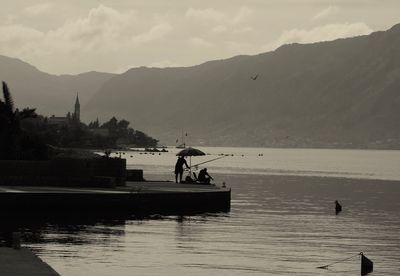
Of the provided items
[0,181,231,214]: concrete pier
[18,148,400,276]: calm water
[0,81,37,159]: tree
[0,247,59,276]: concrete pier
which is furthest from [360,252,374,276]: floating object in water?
[0,81,37,159]: tree

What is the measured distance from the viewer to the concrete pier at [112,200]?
5488cm

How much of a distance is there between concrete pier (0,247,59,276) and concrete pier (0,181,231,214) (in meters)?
21.1

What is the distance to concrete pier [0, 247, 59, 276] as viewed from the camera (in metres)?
28.5

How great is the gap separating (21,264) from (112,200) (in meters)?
26.4

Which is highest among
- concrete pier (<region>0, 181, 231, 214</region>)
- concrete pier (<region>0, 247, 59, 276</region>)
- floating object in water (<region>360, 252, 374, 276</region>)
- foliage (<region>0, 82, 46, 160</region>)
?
foliage (<region>0, 82, 46, 160</region>)

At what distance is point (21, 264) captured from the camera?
30.2 m

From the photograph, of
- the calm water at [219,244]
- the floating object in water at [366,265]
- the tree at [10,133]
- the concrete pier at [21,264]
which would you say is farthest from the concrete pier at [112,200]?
the floating object in water at [366,265]

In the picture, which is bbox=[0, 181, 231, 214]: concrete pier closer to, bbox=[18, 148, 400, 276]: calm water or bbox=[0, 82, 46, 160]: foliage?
bbox=[18, 148, 400, 276]: calm water

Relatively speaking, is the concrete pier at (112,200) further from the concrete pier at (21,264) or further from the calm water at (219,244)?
the concrete pier at (21,264)

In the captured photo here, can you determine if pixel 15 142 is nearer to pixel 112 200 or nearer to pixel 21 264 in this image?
pixel 112 200

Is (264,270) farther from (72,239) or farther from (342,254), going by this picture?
(72,239)

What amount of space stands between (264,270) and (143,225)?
54.1ft

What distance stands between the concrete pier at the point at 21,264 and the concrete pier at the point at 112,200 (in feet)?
69.1

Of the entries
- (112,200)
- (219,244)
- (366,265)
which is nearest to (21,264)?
(366,265)
